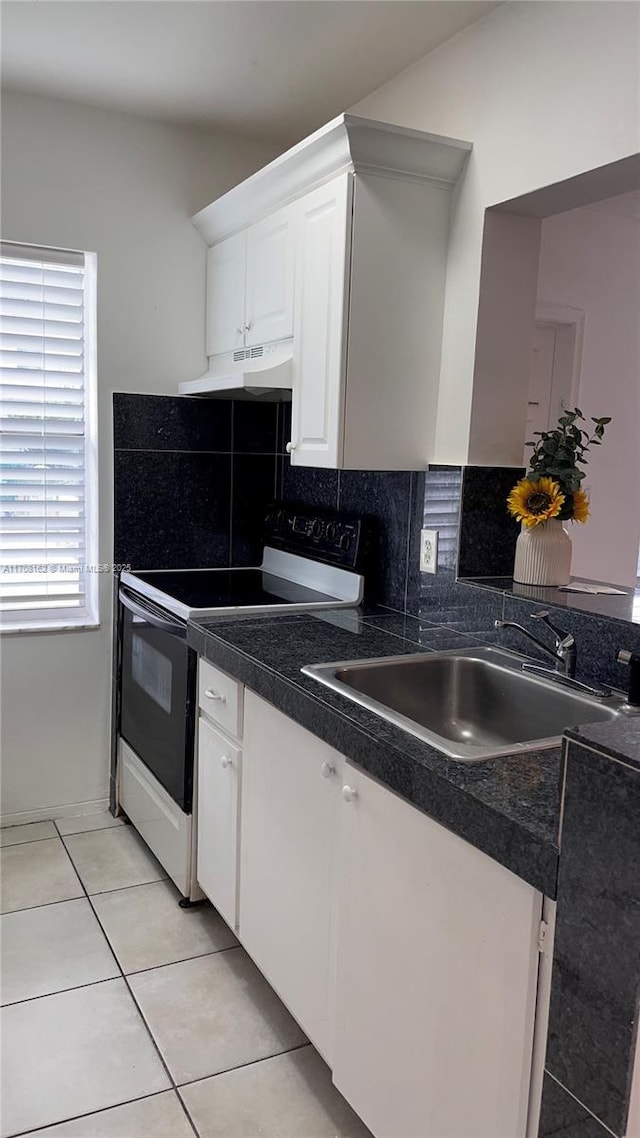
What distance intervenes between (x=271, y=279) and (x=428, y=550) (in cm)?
99

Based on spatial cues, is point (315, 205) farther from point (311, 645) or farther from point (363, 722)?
point (363, 722)

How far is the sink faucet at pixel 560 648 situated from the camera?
1.79 m

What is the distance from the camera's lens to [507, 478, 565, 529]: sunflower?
208 cm

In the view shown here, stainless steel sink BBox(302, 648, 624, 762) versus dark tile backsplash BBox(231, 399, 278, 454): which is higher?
dark tile backsplash BBox(231, 399, 278, 454)

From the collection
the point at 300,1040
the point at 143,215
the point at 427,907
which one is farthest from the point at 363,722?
the point at 143,215

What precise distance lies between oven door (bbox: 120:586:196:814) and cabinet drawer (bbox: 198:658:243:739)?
0.21 feet

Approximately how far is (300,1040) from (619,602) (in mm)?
1289

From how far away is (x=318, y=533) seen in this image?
2836 mm

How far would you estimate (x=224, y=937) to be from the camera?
2398mm

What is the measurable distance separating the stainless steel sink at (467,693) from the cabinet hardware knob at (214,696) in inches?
15.6

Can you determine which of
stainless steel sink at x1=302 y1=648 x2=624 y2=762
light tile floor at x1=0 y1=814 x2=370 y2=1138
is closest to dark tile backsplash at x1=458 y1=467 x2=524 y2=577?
stainless steel sink at x1=302 y1=648 x2=624 y2=762

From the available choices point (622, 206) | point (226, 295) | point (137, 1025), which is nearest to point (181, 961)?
point (137, 1025)

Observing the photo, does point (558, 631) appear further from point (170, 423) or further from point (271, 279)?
point (170, 423)

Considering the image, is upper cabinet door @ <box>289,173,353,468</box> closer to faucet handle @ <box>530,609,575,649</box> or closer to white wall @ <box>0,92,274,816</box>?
faucet handle @ <box>530,609,575,649</box>
